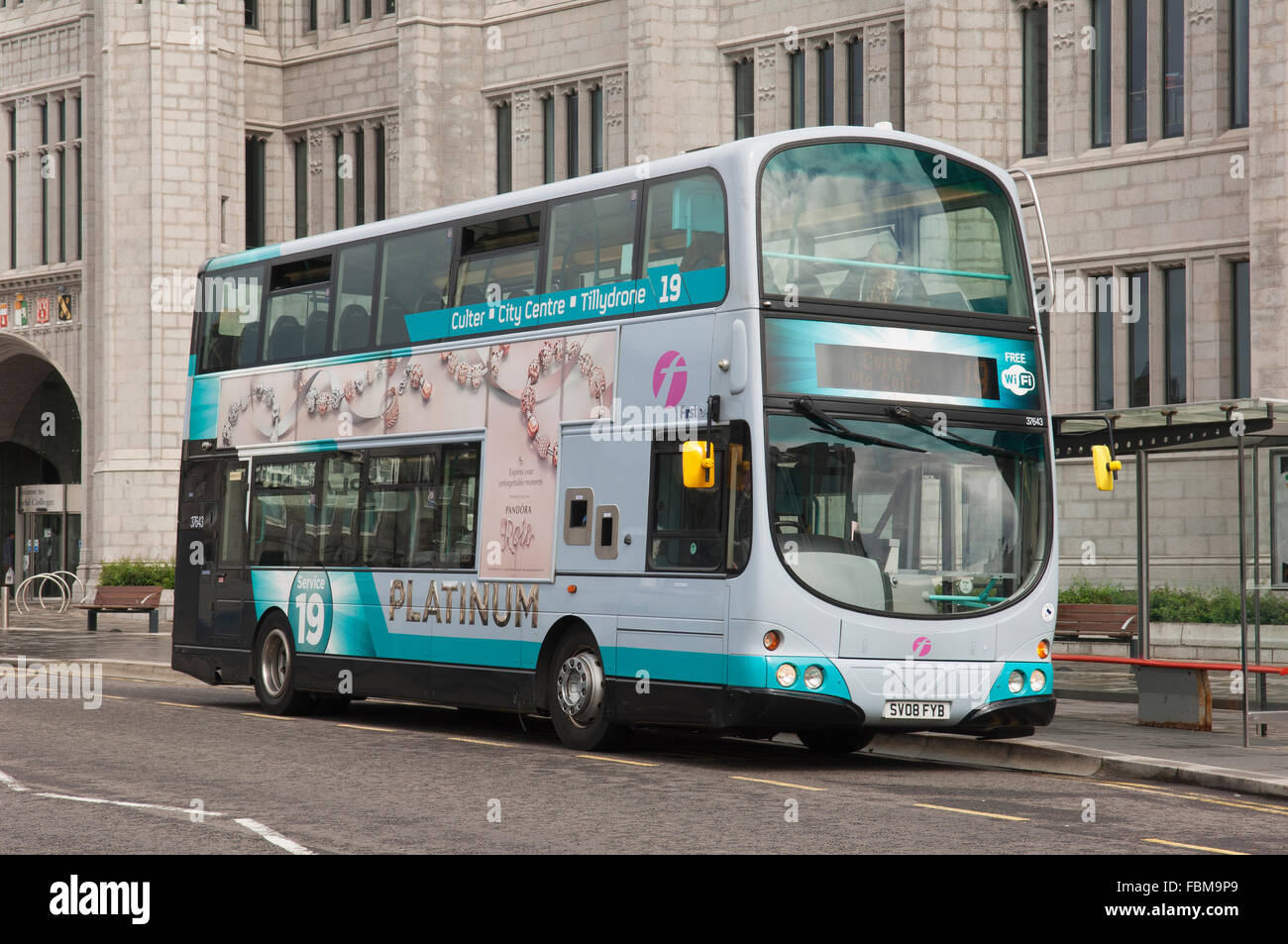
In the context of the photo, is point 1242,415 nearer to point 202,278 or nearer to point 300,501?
point 300,501

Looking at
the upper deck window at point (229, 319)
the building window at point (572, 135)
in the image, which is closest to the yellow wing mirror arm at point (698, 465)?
the upper deck window at point (229, 319)

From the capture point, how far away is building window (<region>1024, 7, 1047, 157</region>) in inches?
1238

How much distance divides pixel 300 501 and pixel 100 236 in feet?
92.6

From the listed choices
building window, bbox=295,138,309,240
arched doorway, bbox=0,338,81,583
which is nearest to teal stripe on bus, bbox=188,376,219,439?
building window, bbox=295,138,309,240

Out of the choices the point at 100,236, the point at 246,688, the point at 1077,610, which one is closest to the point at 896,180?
the point at 1077,610

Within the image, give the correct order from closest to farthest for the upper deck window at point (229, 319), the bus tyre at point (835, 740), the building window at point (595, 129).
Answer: the bus tyre at point (835, 740), the upper deck window at point (229, 319), the building window at point (595, 129)

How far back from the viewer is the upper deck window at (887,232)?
1310 centimetres

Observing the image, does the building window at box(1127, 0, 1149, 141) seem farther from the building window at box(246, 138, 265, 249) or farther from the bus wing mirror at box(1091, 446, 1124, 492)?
the building window at box(246, 138, 265, 249)

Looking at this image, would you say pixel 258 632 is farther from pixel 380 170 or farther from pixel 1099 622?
pixel 380 170

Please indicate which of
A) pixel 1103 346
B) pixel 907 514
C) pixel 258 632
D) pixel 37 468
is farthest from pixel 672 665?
pixel 37 468

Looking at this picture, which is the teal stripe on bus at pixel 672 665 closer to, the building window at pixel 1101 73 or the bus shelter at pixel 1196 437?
the bus shelter at pixel 1196 437

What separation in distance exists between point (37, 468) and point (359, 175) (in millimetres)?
17027

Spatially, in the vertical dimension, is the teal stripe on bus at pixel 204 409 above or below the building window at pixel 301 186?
below

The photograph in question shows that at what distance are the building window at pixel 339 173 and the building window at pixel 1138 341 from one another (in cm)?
2035
